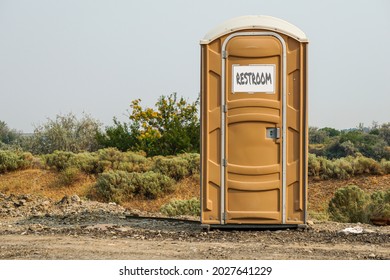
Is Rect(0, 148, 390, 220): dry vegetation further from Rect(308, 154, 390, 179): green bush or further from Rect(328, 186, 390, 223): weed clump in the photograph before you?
Rect(328, 186, 390, 223): weed clump

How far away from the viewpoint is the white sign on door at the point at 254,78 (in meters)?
8.73

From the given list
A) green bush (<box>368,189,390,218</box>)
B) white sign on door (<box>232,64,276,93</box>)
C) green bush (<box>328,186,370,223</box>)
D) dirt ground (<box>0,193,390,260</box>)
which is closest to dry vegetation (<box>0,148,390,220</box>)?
green bush (<box>328,186,370,223</box>)

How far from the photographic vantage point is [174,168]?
1538cm

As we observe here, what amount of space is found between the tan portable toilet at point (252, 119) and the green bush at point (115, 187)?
543 centimetres

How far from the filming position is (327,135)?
117 feet

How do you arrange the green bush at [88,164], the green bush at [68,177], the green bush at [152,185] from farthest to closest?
the green bush at [88,164] → the green bush at [68,177] → the green bush at [152,185]

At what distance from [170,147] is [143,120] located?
2.32m

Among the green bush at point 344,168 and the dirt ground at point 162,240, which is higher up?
the green bush at point 344,168

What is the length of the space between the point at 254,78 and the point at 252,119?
20.8 inches

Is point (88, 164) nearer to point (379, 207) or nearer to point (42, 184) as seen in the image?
point (42, 184)

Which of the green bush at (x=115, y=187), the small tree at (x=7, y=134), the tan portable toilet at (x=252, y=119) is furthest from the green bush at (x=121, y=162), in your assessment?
the small tree at (x=7, y=134)

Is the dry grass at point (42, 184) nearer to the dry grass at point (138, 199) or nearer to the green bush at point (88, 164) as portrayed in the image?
the dry grass at point (138, 199)

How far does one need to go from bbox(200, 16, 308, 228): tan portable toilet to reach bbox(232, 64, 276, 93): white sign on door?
0.04 feet

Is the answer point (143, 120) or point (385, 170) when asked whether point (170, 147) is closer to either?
point (143, 120)
